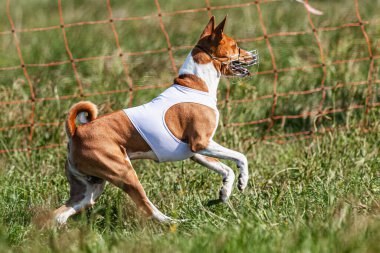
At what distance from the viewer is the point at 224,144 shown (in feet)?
21.9

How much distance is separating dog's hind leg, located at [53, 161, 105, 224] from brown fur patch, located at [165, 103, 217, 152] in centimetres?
63

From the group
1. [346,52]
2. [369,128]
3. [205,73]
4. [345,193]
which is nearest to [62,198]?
[205,73]

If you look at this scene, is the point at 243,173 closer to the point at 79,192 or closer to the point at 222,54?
the point at 222,54

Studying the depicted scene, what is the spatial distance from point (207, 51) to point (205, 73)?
15 centimetres

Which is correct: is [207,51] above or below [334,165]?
above

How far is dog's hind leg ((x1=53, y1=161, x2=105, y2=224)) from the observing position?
201 inches

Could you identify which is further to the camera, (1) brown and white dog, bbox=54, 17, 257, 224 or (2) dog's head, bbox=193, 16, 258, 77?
(2) dog's head, bbox=193, 16, 258, 77

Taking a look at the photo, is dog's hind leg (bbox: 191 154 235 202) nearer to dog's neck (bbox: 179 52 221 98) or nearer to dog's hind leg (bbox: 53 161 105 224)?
dog's neck (bbox: 179 52 221 98)

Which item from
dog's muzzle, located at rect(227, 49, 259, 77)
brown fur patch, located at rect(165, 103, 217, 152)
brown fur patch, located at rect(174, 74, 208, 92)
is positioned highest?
dog's muzzle, located at rect(227, 49, 259, 77)

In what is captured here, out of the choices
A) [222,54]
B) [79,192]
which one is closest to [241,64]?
[222,54]

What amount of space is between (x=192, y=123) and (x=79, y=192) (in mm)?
886

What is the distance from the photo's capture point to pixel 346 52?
8.37 metres

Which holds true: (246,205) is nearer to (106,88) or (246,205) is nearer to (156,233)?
(156,233)

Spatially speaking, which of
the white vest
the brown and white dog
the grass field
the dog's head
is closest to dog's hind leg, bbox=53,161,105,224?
the brown and white dog
